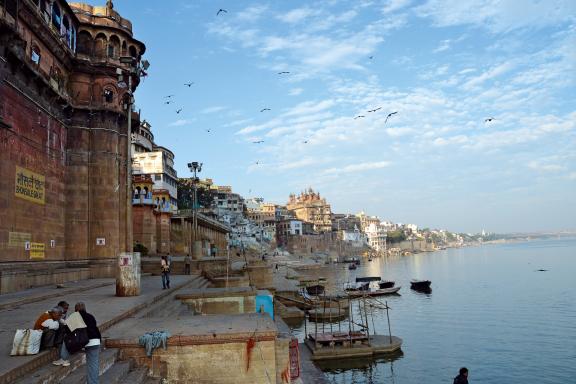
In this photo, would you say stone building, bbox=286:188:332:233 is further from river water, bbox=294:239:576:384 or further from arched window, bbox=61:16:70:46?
arched window, bbox=61:16:70:46

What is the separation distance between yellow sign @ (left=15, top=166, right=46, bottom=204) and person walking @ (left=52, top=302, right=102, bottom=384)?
46.1ft

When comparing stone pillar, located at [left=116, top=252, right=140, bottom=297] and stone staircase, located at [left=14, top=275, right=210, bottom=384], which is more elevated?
stone pillar, located at [left=116, top=252, right=140, bottom=297]

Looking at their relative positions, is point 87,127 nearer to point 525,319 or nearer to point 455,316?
point 455,316

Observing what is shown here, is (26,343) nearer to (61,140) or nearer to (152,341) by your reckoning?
(152,341)

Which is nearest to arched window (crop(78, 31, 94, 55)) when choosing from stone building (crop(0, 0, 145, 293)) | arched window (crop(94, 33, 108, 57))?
stone building (crop(0, 0, 145, 293))

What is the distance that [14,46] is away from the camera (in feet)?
58.6

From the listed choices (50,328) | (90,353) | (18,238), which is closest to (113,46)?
(18,238)

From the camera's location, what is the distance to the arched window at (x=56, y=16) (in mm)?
23031

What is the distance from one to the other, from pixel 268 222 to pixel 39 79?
123682 mm

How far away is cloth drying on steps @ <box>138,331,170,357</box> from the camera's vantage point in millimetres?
9102

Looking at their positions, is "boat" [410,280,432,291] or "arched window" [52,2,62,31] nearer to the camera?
"arched window" [52,2,62,31]

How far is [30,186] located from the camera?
20531 mm

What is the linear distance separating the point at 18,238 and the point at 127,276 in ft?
21.7

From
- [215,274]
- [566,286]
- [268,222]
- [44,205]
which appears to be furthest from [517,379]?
[268,222]
